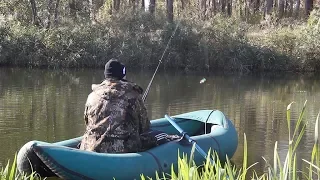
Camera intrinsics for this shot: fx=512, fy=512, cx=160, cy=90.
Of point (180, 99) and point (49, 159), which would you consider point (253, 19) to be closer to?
point (180, 99)

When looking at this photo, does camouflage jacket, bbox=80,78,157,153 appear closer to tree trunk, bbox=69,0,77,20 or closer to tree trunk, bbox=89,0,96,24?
tree trunk, bbox=89,0,96,24

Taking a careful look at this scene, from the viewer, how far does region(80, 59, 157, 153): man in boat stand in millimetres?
4746

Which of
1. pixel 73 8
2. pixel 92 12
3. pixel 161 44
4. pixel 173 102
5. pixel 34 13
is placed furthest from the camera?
pixel 92 12

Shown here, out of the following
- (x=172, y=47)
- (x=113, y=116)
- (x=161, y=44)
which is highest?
(x=161, y=44)

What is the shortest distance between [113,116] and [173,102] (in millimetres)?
A: 6183

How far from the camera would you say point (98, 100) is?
4770 mm

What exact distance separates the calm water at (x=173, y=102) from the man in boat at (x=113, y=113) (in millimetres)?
1369

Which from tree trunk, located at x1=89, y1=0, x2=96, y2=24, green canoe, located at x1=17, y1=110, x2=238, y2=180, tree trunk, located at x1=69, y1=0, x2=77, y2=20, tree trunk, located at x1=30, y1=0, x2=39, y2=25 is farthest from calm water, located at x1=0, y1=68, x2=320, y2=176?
tree trunk, located at x1=69, y1=0, x2=77, y2=20

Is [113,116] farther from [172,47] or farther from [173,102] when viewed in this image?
[172,47]

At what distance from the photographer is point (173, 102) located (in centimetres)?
1091

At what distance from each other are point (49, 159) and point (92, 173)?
1.33ft

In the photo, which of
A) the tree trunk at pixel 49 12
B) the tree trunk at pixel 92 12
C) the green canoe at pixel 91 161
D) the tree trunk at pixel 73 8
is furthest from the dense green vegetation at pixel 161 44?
the green canoe at pixel 91 161

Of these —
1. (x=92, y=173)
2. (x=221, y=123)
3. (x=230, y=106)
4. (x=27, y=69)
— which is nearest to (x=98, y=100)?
(x=92, y=173)

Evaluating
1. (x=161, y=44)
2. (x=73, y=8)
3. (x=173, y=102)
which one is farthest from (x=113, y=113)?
(x=73, y=8)
